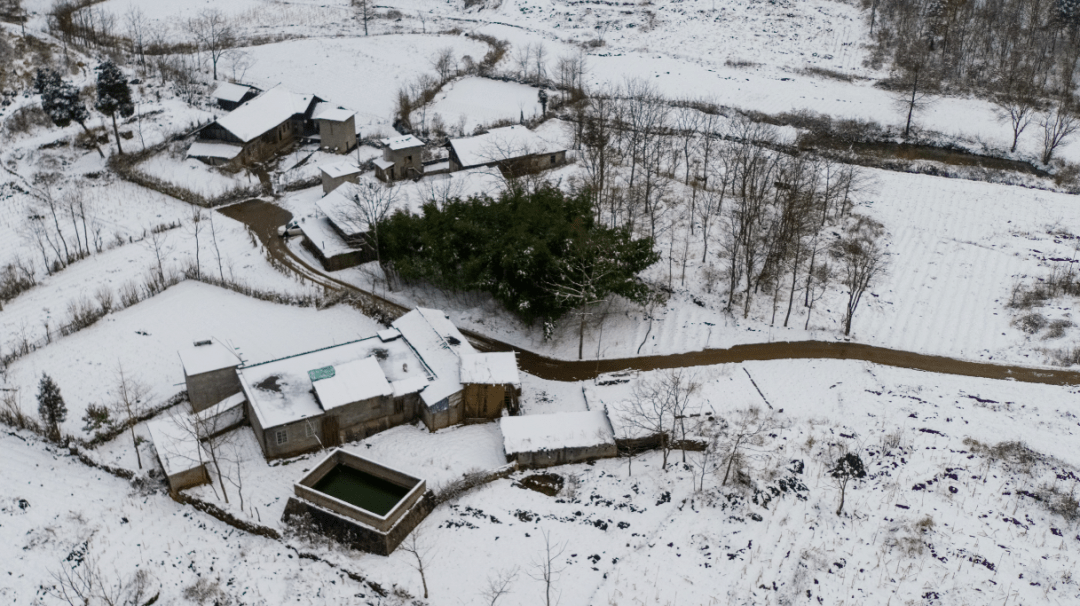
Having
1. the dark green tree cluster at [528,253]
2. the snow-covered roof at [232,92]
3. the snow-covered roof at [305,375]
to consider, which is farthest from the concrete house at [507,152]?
the snow-covered roof at [305,375]

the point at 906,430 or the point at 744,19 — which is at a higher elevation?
the point at 744,19

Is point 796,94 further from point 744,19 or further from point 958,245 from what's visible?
point 958,245

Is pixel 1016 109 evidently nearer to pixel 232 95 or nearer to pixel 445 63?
pixel 445 63

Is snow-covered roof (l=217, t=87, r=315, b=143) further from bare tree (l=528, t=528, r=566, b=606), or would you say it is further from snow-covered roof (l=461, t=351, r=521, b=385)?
bare tree (l=528, t=528, r=566, b=606)

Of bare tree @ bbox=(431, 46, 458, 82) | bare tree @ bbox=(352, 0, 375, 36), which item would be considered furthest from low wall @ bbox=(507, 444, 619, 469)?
bare tree @ bbox=(352, 0, 375, 36)

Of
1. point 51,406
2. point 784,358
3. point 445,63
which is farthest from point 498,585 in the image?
point 445,63

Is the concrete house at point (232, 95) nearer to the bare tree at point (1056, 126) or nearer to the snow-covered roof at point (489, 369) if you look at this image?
the snow-covered roof at point (489, 369)

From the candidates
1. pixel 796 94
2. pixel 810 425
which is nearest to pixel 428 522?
pixel 810 425
